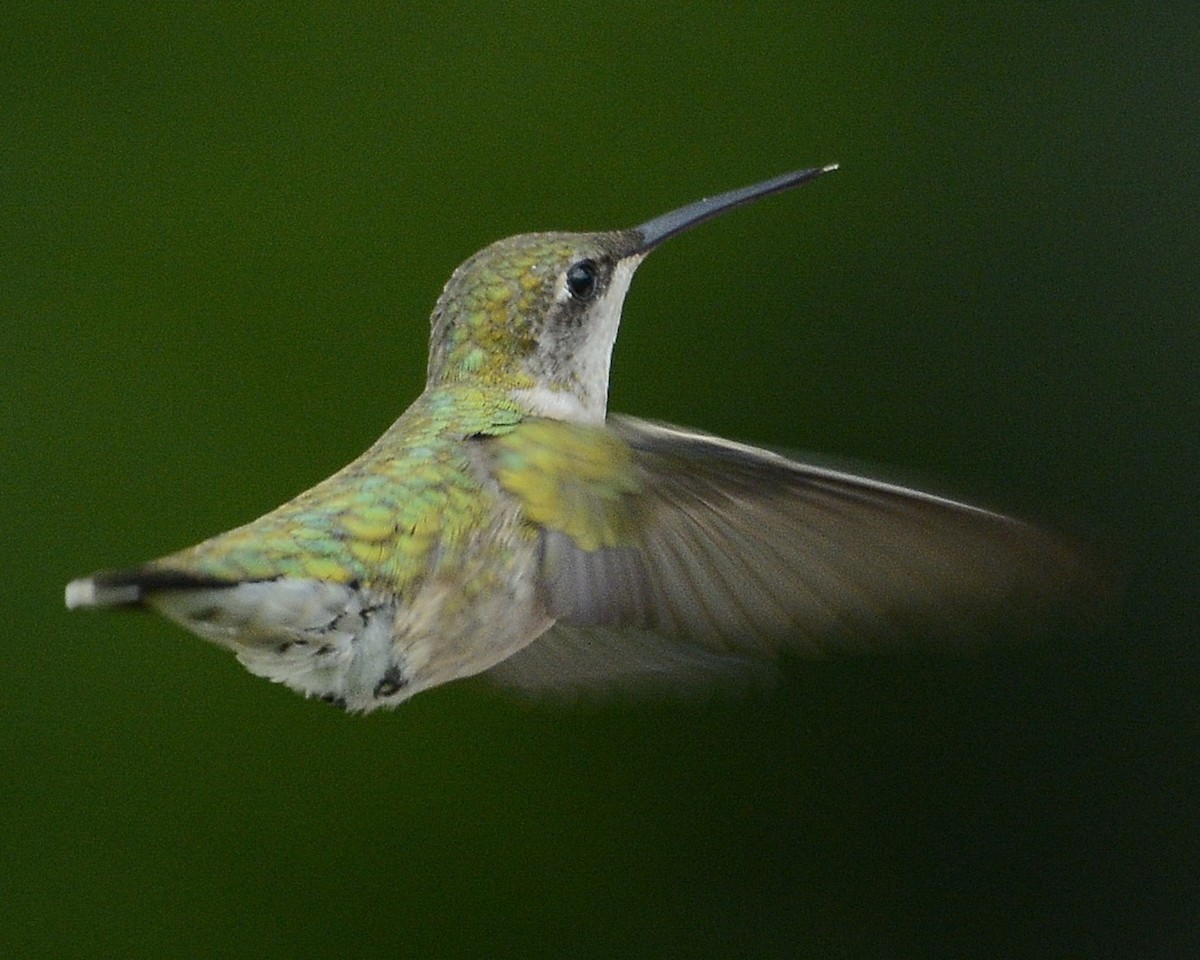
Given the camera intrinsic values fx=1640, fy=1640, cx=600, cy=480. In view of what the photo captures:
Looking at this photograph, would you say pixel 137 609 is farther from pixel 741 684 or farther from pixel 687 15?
pixel 687 15

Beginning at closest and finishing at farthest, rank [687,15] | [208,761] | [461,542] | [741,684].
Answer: [461,542]
[741,684]
[208,761]
[687,15]

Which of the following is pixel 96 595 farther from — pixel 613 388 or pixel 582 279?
pixel 613 388

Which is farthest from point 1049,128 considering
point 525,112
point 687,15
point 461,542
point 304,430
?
point 461,542

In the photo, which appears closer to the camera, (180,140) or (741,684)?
(741,684)

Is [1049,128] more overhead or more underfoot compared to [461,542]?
more overhead

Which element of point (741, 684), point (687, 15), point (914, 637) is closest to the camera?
point (914, 637)

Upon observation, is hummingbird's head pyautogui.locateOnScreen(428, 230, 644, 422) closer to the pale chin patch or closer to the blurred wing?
the pale chin patch

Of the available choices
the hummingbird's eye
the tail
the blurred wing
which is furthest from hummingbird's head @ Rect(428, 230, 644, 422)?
the tail
